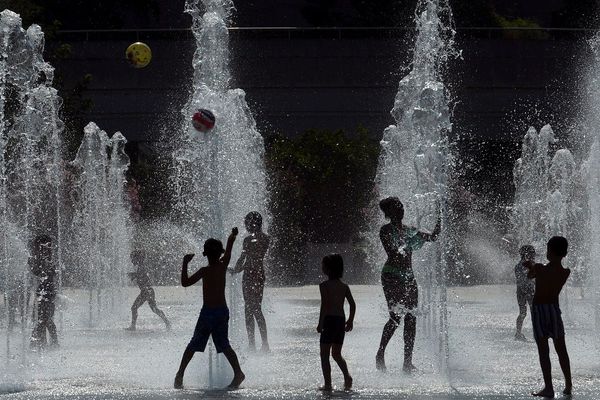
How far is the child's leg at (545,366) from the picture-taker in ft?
28.3

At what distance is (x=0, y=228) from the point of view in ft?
62.2

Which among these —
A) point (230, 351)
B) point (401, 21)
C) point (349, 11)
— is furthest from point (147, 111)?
point (230, 351)

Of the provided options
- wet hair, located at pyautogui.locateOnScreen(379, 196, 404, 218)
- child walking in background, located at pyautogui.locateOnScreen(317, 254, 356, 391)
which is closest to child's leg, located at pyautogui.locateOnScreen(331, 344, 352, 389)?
child walking in background, located at pyautogui.locateOnScreen(317, 254, 356, 391)

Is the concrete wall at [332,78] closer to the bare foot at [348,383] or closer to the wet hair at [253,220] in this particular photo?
the wet hair at [253,220]

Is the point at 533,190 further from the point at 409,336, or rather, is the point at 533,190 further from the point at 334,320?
the point at 334,320

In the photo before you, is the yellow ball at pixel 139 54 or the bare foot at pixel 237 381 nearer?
the bare foot at pixel 237 381

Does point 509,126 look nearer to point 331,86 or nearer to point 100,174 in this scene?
point 331,86

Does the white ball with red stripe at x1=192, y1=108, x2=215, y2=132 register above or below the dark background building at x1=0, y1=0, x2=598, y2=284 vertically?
below

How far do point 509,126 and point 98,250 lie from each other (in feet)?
61.7

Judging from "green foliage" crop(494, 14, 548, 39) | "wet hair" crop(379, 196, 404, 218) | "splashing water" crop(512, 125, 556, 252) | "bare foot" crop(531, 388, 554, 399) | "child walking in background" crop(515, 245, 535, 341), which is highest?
"green foliage" crop(494, 14, 548, 39)

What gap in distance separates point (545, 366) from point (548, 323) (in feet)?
0.93

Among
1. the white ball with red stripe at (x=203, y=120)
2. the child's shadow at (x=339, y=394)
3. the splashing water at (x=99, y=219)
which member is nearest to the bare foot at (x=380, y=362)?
the child's shadow at (x=339, y=394)

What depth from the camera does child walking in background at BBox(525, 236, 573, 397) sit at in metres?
8.79

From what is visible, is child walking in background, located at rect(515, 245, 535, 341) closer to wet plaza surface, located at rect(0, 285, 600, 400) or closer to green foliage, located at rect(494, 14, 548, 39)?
wet plaza surface, located at rect(0, 285, 600, 400)
